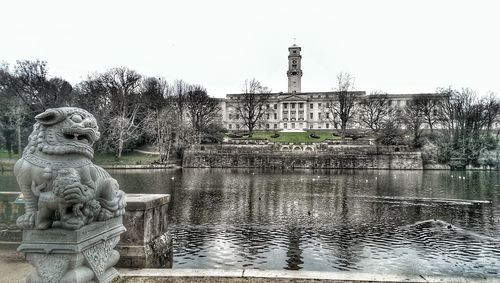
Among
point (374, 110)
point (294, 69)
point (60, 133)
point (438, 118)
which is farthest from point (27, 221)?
point (294, 69)

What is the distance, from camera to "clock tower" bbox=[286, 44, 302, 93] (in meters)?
112

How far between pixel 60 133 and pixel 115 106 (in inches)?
2248

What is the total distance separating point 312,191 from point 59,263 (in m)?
22.0

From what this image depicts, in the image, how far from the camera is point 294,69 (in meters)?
113

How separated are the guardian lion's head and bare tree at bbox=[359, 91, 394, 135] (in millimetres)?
84652

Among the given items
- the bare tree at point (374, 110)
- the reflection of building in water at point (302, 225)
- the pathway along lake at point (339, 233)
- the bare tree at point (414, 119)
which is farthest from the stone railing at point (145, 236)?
the bare tree at point (374, 110)

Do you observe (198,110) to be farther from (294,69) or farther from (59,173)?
(59,173)

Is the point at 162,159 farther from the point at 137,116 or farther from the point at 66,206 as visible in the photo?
the point at 66,206

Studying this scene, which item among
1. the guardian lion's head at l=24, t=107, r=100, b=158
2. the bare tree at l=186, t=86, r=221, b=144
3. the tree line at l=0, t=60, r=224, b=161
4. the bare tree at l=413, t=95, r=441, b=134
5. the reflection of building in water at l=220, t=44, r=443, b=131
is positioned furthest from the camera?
the reflection of building in water at l=220, t=44, r=443, b=131

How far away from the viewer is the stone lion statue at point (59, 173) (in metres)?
4.63

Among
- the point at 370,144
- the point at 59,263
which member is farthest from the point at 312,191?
the point at 370,144

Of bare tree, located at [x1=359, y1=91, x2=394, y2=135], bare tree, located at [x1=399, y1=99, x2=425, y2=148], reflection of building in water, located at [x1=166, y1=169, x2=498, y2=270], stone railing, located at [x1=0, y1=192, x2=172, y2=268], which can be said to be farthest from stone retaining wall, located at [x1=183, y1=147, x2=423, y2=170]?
stone railing, located at [x1=0, y1=192, x2=172, y2=268]

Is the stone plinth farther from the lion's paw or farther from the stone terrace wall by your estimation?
the stone terrace wall

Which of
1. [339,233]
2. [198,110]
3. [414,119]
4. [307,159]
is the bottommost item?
[339,233]
